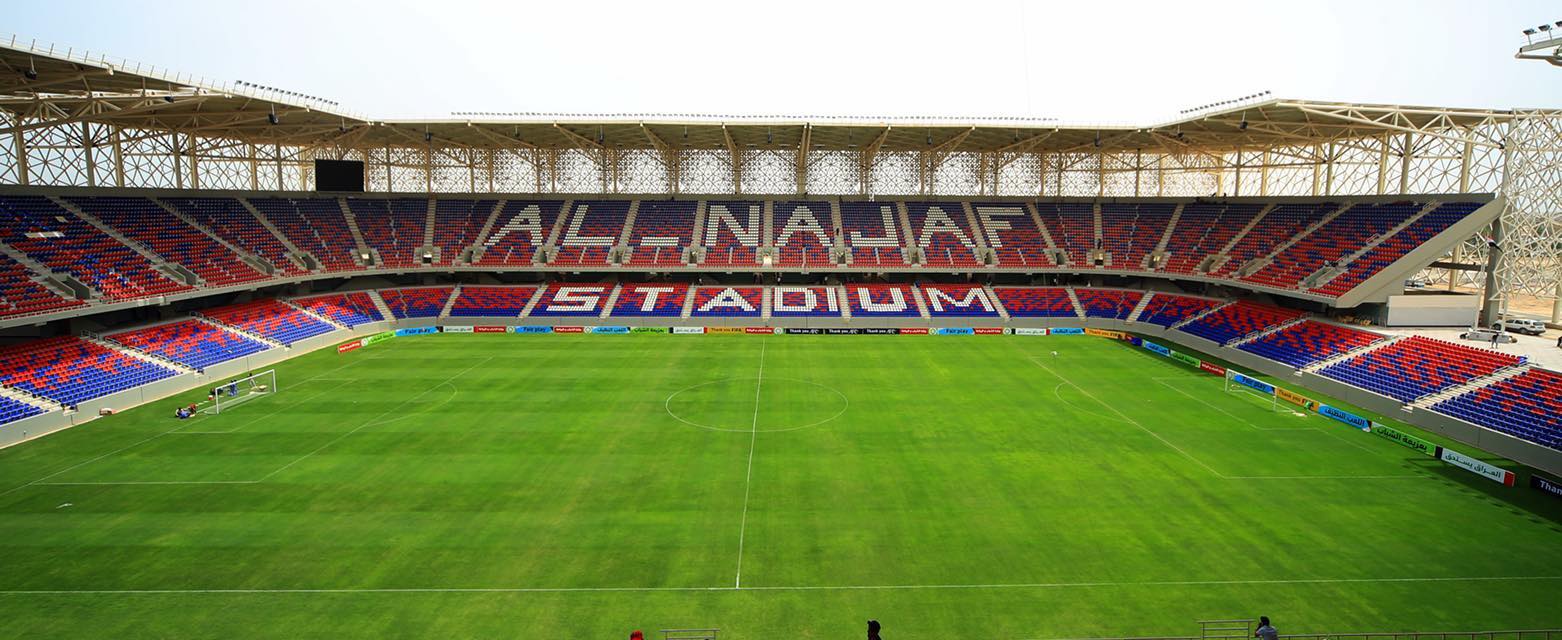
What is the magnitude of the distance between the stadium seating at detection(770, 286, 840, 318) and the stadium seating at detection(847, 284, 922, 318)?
1.27 meters

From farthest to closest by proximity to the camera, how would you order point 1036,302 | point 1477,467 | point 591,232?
point 591,232, point 1036,302, point 1477,467

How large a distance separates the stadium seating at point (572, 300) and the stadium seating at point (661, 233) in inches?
124

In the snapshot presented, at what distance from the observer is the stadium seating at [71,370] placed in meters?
27.0

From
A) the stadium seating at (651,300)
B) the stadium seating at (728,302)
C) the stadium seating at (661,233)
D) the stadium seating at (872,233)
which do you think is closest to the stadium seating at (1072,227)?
the stadium seating at (872,233)

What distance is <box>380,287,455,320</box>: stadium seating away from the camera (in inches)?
1923

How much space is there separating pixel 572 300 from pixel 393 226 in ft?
48.6

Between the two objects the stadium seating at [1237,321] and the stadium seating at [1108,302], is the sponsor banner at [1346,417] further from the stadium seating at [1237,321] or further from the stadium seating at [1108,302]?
the stadium seating at [1108,302]

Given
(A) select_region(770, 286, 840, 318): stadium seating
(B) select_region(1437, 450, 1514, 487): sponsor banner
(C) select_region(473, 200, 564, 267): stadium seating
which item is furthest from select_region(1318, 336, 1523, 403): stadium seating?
(C) select_region(473, 200, 564, 267): stadium seating

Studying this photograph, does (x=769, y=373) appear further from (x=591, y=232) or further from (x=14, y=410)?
(x=14, y=410)

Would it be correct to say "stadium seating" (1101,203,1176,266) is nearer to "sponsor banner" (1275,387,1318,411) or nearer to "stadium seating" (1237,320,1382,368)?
"stadium seating" (1237,320,1382,368)

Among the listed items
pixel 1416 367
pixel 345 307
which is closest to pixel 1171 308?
pixel 1416 367

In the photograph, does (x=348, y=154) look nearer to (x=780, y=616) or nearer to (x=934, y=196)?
(x=934, y=196)

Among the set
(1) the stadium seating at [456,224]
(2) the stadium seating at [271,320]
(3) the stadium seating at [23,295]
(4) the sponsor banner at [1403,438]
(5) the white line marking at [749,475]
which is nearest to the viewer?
(5) the white line marking at [749,475]

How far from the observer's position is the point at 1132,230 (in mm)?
54531
